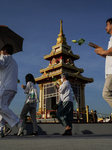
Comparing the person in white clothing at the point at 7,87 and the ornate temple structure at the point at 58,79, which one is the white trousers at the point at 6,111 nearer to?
the person in white clothing at the point at 7,87

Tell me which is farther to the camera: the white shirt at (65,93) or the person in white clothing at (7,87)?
the white shirt at (65,93)

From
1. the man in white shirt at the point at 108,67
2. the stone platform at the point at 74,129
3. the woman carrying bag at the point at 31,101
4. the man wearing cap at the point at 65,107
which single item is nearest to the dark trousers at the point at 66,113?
the man wearing cap at the point at 65,107

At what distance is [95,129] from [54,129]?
1423mm

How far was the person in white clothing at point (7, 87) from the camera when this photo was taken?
143 inches

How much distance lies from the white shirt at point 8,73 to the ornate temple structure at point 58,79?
20406 millimetres

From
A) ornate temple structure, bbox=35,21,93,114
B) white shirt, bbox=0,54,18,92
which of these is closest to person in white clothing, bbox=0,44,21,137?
white shirt, bbox=0,54,18,92

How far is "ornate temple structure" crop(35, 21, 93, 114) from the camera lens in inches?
992

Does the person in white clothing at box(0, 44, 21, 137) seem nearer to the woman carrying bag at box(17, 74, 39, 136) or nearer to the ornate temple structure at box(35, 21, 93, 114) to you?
the woman carrying bag at box(17, 74, 39, 136)

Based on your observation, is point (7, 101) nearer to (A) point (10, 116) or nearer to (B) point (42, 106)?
(A) point (10, 116)

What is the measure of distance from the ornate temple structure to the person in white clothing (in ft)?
66.9

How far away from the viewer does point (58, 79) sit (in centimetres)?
2497

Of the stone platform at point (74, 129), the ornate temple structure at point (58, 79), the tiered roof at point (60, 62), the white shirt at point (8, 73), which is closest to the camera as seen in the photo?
the white shirt at point (8, 73)

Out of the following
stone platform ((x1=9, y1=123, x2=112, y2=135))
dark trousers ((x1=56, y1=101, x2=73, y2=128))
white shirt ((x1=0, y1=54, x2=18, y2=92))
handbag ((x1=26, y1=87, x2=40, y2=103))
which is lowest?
stone platform ((x1=9, y1=123, x2=112, y2=135))

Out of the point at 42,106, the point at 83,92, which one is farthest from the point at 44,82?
the point at 83,92
